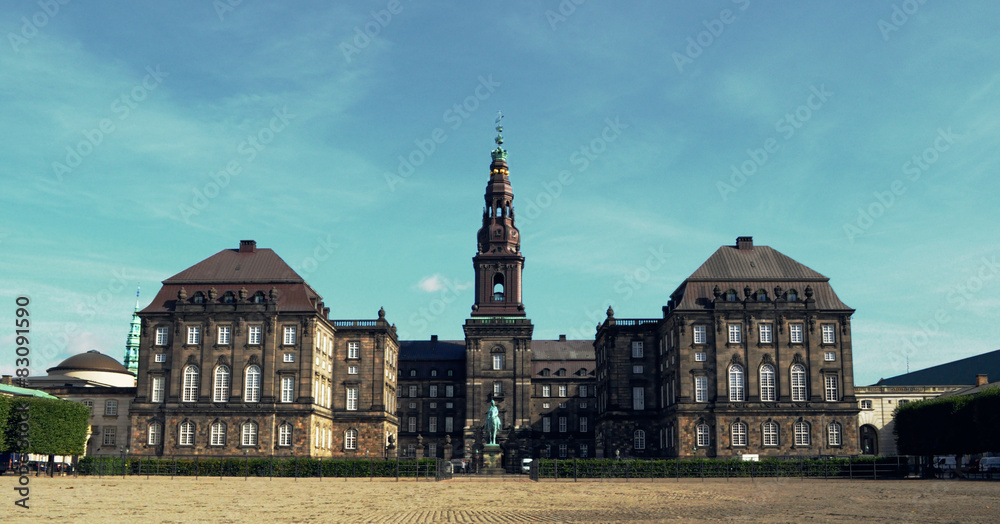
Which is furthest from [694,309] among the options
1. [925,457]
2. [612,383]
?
[925,457]

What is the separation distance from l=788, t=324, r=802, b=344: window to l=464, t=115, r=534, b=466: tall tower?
37243 millimetres

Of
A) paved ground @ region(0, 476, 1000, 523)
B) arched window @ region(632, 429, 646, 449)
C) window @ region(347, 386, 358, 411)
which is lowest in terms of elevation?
paved ground @ region(0, 476, 1000, 523)

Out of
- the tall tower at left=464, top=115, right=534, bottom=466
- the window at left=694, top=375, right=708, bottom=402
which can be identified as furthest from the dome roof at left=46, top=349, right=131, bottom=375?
the window at left=694, top=375, right=708, bottom=402

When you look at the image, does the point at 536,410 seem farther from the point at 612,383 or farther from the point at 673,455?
the point at 673,455

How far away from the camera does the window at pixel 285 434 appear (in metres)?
84.6

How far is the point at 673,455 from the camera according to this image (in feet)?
280

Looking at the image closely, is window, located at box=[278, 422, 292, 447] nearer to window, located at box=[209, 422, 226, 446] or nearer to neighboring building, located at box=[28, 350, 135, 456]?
window, located at box=[209, 422, 226, 446]

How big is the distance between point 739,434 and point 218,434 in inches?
1819

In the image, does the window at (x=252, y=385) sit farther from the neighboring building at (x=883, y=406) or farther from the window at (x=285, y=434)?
the neighboring building at (x=883, y=406)

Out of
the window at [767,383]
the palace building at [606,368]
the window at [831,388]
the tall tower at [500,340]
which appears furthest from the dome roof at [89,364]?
the window at [831,388]

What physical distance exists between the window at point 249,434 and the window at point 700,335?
40.4 metres

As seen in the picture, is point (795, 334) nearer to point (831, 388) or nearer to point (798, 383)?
point (798, 383)

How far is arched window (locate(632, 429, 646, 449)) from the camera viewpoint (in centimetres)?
9225

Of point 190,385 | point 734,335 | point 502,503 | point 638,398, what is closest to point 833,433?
point 734,335
